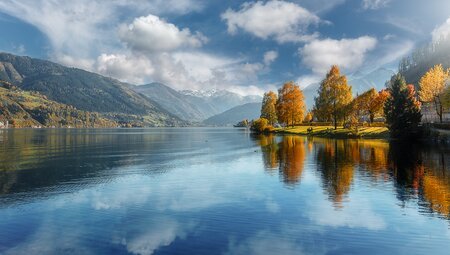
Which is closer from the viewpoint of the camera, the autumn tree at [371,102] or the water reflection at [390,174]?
the water reflection at [390,174]

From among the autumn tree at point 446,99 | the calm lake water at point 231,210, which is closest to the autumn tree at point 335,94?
the autumn tree at point 446,99

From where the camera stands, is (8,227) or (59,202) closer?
(8,227)

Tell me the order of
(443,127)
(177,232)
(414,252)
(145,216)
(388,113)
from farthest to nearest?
(388,113) < (443,127) < (145,216) < (177,232) < (414,252)

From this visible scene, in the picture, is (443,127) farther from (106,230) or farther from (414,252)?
(106,230)

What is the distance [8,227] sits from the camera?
77.8 feet

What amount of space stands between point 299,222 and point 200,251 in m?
8.36

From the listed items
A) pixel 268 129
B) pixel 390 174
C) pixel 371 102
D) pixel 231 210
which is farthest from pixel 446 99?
pixel 268 129

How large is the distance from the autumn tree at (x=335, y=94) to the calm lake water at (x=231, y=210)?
73.5 meters

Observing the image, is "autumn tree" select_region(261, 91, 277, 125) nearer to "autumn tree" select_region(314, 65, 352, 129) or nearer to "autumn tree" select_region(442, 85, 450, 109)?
"autumn tree" select_region(314, 65, 352, 129)

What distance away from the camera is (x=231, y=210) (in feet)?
90.9

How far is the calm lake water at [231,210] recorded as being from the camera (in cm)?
1997

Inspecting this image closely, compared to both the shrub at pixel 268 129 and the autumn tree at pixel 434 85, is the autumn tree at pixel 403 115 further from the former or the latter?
the shrub at pixel 268 129

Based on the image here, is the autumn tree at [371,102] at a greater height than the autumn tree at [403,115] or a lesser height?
greater

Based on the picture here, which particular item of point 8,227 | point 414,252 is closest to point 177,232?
point 8,227
